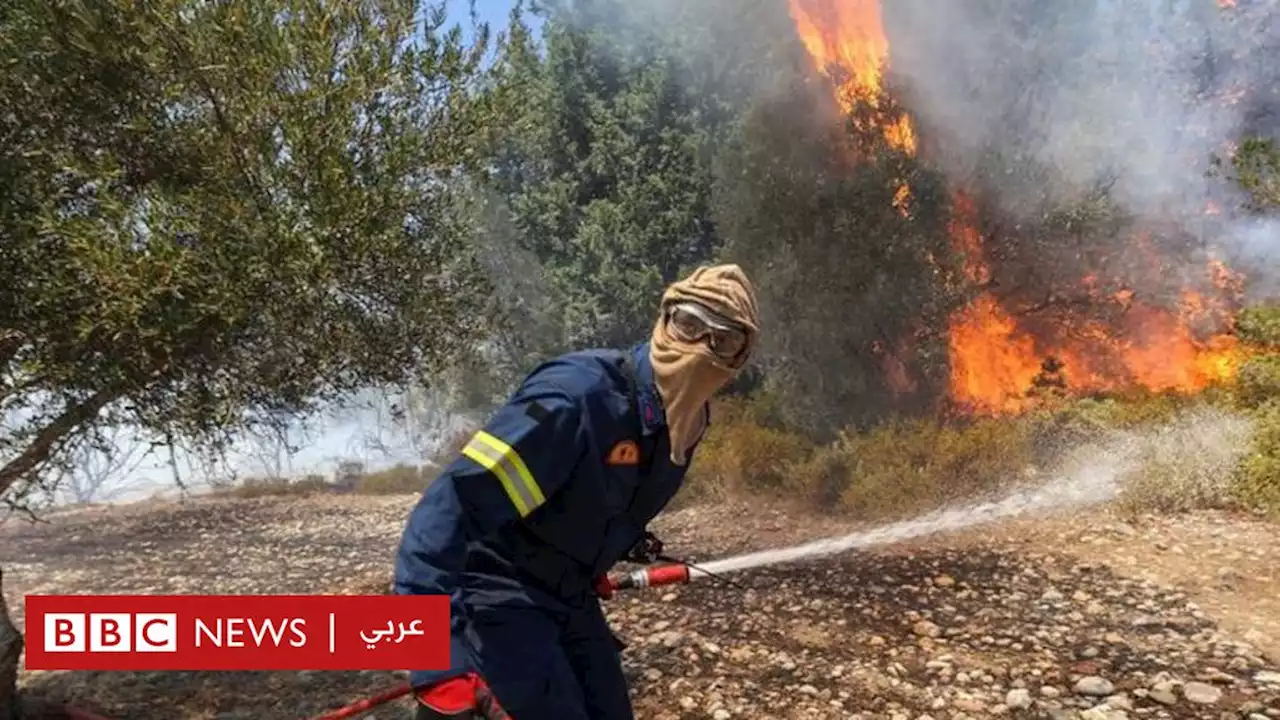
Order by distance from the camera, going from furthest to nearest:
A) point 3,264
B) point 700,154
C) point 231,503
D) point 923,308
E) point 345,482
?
point 345,482
point 231,503
point 700,154
point 923,308
point 3,264

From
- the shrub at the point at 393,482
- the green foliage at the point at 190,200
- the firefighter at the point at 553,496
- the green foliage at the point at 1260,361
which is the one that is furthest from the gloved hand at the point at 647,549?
the shrub at the point at 393,482

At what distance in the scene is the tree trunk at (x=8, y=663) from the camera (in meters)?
6.19

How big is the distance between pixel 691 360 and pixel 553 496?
73cm

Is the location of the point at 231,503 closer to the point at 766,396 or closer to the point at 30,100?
the point at 766,396

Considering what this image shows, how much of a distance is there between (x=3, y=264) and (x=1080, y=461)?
14.7m

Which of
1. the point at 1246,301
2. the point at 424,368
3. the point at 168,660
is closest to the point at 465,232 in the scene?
the point at 424,368

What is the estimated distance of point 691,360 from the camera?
3.33 m

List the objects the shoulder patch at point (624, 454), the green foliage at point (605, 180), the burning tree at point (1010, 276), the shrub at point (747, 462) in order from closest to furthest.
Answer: the shoulder patch at point (624, 454) < the shrub at point (747, 462) < the burning tree at point (1010, 276) < the green foliage at point (605, 180)

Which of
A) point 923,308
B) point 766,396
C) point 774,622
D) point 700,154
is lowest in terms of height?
point 774,622

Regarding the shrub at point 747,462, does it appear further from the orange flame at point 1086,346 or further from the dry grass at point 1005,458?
the orange flame at point 1086,346

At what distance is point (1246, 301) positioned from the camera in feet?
59.2

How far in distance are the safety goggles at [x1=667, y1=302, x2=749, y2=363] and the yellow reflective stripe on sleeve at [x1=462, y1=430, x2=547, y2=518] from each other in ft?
2.66

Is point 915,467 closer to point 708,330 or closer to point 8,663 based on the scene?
point 708,330

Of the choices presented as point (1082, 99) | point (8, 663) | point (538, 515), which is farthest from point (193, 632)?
point (1082, 99)
